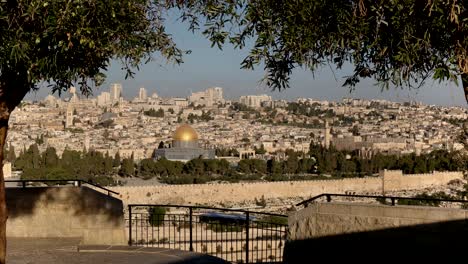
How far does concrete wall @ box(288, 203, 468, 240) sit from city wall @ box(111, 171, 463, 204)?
32.7m

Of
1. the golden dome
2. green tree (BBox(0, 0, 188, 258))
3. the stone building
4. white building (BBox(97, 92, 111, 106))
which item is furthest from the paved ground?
white building (BBox(97, 92, 111, 106))

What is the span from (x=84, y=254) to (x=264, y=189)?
39.0 meters

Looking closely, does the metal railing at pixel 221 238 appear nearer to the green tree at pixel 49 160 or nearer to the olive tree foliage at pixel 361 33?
the olive tree foliage at pixel 361 33

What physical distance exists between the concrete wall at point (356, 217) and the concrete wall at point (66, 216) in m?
2.36

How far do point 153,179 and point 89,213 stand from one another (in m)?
47.7

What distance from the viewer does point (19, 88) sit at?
5.38 meters

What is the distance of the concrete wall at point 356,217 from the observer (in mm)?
6285

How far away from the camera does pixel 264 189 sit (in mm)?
46250

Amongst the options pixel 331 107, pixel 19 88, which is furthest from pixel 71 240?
pixel 331 107

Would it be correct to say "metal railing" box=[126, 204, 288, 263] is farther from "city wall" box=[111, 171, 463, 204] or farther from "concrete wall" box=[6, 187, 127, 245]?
"city wall" box=[111, 171, 463, 204]

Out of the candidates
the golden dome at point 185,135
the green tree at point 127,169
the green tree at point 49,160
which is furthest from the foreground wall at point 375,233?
the golden dome at point 185,135

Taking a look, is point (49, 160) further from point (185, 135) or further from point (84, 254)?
point (84, 254)

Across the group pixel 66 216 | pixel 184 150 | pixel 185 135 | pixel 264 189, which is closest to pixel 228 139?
pixel 185 135

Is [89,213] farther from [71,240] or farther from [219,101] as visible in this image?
[219,101]
